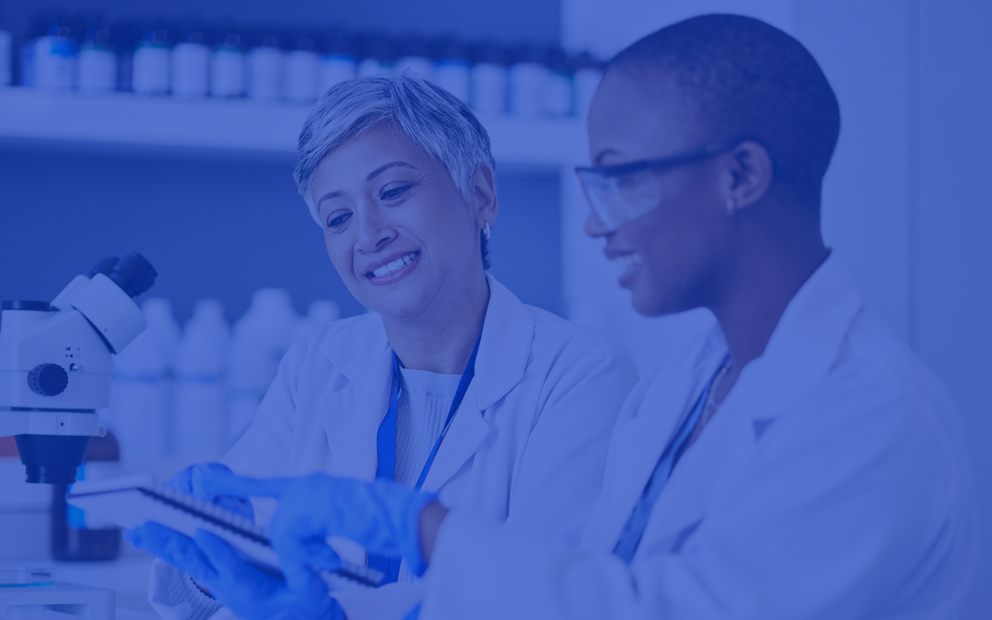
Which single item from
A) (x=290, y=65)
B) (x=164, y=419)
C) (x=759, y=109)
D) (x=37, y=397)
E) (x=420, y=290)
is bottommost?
(x=164, y=419)

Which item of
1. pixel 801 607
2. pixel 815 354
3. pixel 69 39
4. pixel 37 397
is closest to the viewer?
pixel 801 607

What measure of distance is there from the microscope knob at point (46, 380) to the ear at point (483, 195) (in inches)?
25.4

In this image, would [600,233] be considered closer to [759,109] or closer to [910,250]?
[759,109]

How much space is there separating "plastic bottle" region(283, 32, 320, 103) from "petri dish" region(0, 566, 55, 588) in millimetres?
1131

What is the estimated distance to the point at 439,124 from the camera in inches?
51.8

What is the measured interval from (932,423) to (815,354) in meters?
0.11

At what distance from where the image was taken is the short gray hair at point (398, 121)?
1278 millimetres

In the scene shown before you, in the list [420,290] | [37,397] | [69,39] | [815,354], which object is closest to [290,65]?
[69,39]

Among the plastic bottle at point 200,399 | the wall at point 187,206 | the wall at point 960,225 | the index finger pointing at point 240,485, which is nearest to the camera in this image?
the index finger pointing at point 240,485

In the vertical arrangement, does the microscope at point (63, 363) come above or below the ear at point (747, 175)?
below

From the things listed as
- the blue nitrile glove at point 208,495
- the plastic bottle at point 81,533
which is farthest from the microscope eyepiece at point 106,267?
the plastic bottle at point 81,533

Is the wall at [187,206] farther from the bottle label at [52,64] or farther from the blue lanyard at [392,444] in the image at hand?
the blue lanyard at [392,444]

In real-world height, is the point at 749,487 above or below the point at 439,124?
below

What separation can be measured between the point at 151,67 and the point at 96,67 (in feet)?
0.37
